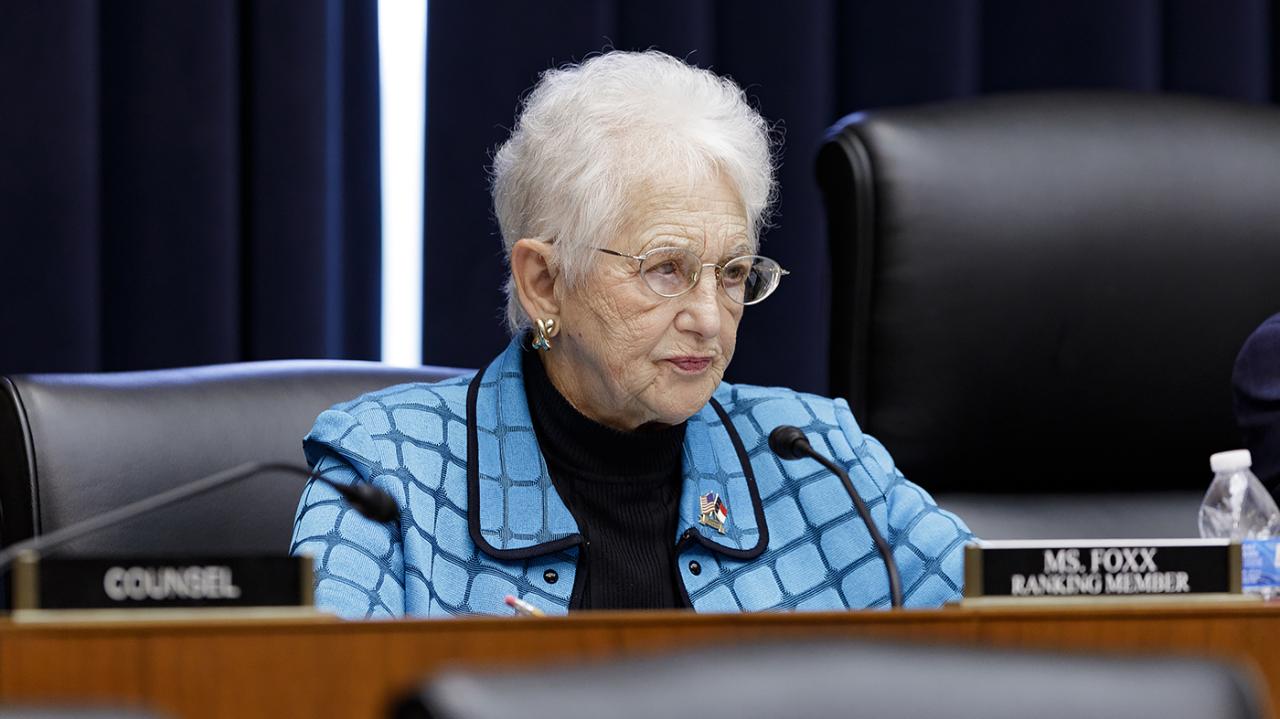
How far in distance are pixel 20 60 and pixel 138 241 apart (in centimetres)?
31

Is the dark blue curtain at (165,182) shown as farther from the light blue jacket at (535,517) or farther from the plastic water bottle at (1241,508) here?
the plastic water bottle at (1241,508)

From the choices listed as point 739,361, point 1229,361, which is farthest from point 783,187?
point 1229,361

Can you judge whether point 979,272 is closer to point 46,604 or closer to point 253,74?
point 253,74

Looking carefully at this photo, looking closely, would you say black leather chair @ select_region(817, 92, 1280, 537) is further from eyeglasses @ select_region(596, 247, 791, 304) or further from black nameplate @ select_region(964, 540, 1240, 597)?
black nameplate @ select_region(964, 540, 1240, 597)

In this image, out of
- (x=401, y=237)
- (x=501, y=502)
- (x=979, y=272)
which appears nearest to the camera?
(x=501, y=502)

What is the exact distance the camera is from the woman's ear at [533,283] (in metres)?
1.66

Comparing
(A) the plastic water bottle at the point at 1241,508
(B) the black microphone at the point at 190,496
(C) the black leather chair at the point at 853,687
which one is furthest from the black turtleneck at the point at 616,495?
(C) the black leather chair at the point at 853,687

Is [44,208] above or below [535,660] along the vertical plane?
above

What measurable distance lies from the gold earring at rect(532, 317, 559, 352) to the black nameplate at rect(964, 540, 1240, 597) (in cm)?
82

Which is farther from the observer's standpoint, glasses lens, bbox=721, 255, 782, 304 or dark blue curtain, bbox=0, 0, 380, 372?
dark blue curtain, bbox=0, 0, 380, 372

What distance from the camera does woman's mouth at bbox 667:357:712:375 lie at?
1591 mm

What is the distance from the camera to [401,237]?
93.0 inches

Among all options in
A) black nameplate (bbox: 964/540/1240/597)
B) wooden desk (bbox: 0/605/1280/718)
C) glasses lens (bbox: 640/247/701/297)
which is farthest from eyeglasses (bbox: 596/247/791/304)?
wooden desk (bbox: 0/605/1280/718)

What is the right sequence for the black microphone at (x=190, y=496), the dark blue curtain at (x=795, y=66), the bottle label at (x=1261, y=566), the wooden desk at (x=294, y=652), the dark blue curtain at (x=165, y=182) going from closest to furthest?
the wooden desk at (x=294, y=652) → the black microphone at (x=190, y=496) → the bottle label at (x=1261, y=566) → the dark blue curtain at (x=165, y=182) → the dark blue curtain at (x=795, y=66)
